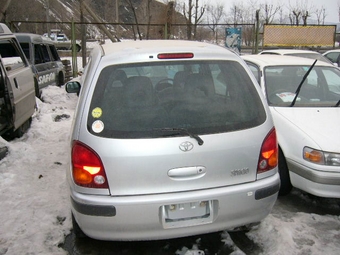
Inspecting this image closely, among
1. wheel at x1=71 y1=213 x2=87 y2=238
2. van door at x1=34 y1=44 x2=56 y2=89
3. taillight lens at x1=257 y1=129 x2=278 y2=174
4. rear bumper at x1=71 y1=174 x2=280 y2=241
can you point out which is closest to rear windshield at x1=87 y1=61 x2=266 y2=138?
taillight lens at x1=257 y1=129 x2=278 y2=174

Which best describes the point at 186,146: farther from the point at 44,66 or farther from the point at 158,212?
the point at 44,66

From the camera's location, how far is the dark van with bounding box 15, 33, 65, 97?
9.89 metres

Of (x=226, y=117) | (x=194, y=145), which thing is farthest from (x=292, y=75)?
(x=194, y=145)

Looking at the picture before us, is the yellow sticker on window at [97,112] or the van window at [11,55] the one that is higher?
the van window at [11,55]

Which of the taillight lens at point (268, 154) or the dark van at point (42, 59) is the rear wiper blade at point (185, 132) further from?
the dark van at point (42, 59)

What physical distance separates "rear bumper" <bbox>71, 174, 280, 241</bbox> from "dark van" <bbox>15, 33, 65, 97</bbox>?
7.32 meters

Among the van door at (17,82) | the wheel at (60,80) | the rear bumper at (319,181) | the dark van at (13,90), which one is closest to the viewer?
the rear bumper at (319,181)

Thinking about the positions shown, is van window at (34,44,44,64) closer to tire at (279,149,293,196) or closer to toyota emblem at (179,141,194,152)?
tire at (279,149,293,196)

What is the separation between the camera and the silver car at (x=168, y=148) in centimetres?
243

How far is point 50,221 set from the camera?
11.1 feet

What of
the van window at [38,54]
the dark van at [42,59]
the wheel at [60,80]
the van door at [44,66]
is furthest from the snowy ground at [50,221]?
the wheel at [60,80]

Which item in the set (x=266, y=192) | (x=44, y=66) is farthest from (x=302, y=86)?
(x=44, y=66)

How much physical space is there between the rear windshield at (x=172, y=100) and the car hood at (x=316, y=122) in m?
1.12

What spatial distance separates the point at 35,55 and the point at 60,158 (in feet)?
20.5
